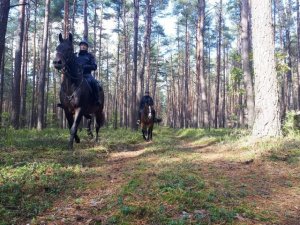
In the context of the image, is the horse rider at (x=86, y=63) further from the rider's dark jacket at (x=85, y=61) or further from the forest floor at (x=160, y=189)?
the forest floor at (x=160, y=189)

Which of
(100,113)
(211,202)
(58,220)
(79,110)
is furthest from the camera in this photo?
(100,113)

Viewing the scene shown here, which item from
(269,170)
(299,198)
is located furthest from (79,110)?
(299,198)

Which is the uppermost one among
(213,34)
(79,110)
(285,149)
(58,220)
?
(213,34)

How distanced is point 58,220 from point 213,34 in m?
49.6

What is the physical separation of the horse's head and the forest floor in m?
2.65

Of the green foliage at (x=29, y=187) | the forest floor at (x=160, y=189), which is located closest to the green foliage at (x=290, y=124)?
the forest floor at (x=160, y=189)

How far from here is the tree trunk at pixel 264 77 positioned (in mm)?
9664

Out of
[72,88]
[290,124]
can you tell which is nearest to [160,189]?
[72,88]

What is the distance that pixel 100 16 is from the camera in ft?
137

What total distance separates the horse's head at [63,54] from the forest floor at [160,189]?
104 inches

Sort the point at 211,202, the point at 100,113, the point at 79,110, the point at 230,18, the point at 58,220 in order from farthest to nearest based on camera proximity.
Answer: the point at 230,18
the point at 100,113
the point at 79,110
the point at 211,202
the point at 58,220

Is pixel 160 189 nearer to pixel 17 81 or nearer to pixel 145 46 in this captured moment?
pixel 17 81

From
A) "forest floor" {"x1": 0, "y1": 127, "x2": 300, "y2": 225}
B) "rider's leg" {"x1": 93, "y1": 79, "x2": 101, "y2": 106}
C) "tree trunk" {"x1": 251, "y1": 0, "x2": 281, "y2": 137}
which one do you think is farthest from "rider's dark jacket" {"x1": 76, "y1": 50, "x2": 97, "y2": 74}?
"tree trunk" {"x1": 251, "y1": 0, "x2": 281, "y2": 137}

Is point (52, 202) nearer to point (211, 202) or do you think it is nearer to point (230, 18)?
point (211, 202)
